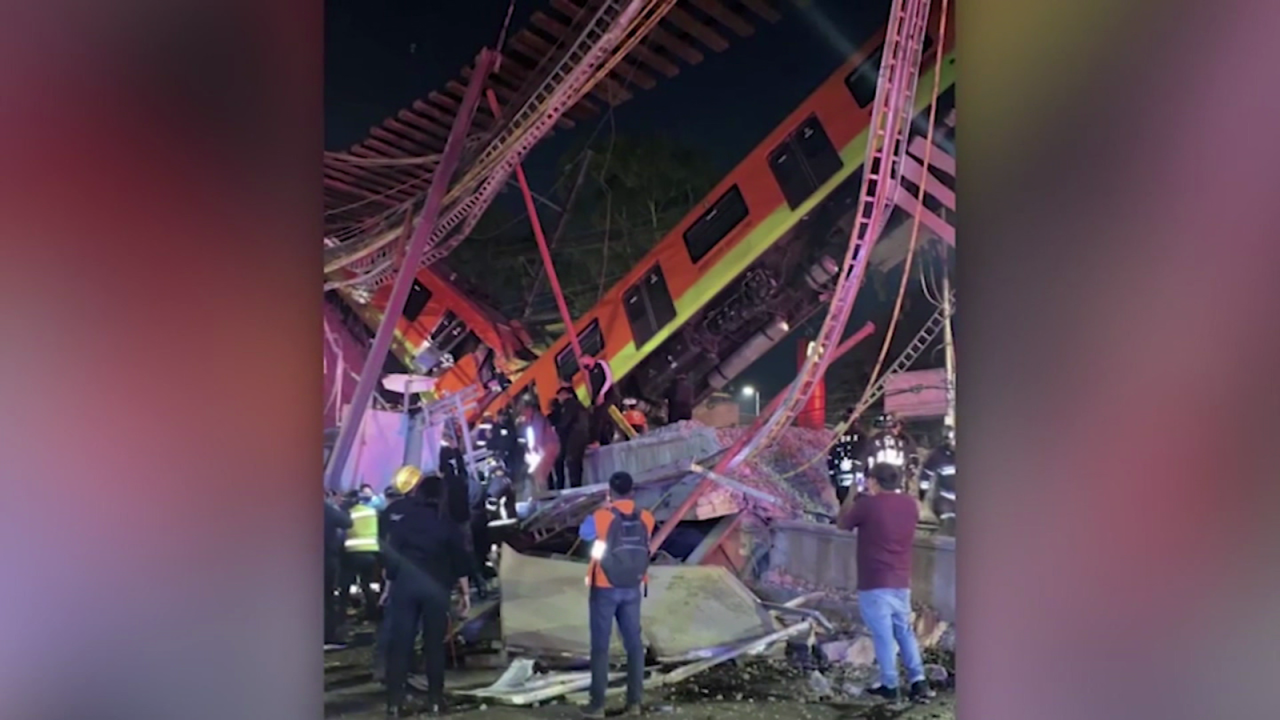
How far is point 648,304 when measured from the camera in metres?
1.52

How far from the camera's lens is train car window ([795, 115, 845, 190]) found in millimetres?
1488

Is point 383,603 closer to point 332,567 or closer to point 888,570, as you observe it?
point 332,567

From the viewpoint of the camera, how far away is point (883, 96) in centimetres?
147

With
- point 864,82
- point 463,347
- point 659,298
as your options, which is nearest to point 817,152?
point 864,82

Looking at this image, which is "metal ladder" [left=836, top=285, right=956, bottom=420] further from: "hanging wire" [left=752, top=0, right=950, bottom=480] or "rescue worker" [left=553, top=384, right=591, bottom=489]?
"rescue worker" [left=553, top=384, right=591, bottom=489]

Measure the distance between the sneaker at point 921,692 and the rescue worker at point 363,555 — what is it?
1054 mm

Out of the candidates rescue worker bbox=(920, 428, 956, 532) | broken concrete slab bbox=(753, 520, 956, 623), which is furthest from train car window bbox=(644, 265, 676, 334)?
rescue worker bbox=(920, 428, 956, 532)

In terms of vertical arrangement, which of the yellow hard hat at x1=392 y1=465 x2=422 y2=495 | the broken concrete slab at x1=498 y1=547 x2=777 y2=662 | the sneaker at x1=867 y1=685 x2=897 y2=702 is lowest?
the sneaker at x1=867 y1=685 x2=897 y2=702

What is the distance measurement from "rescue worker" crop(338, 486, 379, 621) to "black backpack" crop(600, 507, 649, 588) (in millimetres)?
444

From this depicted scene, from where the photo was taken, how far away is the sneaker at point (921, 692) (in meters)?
1.48
